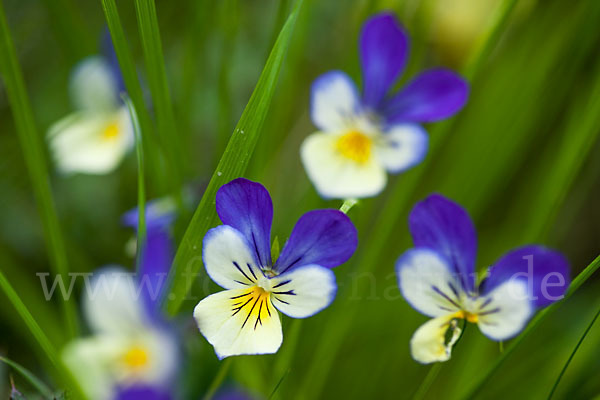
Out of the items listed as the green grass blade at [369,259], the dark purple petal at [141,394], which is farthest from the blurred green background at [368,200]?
the dark purple petal at [141,394]

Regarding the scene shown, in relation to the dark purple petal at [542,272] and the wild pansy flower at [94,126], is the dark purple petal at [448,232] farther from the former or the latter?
the wild pansy flower at [94,126]

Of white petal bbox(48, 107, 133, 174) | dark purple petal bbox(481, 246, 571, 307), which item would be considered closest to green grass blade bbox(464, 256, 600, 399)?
dark purple petal bbox(481, 246, 571, 307)

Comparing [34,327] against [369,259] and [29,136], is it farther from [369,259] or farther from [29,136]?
[369,259]

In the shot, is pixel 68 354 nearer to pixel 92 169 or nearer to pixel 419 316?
pixel 92 169

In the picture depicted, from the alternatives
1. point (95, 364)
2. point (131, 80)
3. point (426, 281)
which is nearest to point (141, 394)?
point (95, 364)

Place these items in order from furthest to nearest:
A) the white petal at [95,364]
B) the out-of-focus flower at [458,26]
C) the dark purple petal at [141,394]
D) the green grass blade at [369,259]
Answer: the out-of-focus flower at [458,26] → the green grass blade at [369,259] → the white petal at [95,364] → the dark purple petal at [141,394]

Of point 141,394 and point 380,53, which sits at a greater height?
point 380,53
